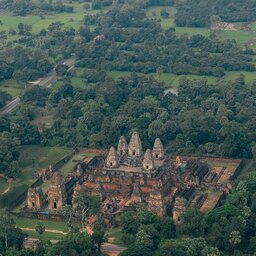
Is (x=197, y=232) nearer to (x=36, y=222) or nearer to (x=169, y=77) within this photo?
(x=36, y=222)

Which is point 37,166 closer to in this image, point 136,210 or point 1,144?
point 1,144

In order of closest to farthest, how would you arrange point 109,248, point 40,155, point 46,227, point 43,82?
point 109,248 < point 46,227 < point 40,155 < point 43,82

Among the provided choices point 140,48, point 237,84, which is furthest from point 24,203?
point 140,48

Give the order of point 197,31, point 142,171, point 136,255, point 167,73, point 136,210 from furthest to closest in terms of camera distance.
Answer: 1. point 197,31
2. point 167,73
3. point 142,171
4. point 136,210
5. point 136,255

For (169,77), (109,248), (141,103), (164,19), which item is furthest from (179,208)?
(164,19)

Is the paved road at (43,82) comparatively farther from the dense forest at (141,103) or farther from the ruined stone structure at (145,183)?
the ruined stone structure at (145,183)
